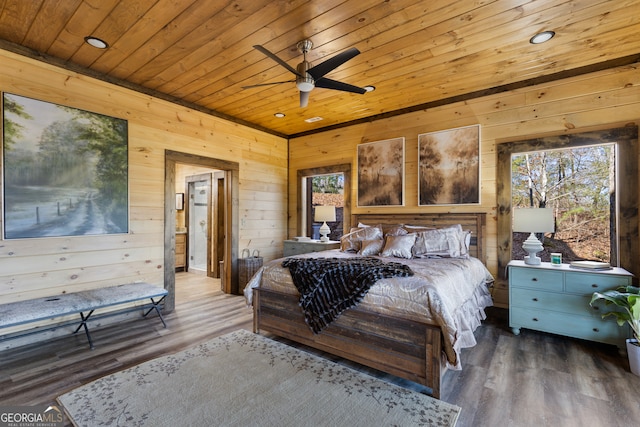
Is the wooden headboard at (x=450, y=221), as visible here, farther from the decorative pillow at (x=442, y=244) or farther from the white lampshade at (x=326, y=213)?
the white lampshade at (x=326, y=213)

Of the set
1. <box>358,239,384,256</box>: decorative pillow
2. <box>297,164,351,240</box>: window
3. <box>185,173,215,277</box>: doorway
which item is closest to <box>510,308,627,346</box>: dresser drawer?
<box>358,239,384,256</box>: decorative pillow

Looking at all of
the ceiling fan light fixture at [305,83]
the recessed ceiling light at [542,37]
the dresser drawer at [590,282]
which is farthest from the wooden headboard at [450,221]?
the ceiling fan light fixture at [305,83]

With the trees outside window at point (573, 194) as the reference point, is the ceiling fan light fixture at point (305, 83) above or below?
above

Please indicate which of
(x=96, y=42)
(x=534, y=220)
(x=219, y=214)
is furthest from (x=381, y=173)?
(x=96, y=42)

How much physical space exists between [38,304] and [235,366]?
2.00 metres

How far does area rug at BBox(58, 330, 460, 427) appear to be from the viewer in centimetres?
191

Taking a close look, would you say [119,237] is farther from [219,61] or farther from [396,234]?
[396,234]

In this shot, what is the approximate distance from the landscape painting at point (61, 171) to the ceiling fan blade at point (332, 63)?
255 centimetres

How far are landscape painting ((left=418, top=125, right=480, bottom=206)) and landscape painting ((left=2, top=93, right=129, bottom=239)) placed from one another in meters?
3.97

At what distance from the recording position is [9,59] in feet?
9.64

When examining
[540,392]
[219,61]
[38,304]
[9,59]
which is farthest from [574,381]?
[9,59]

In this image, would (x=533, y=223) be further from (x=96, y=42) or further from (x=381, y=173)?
(x=96, y=42)

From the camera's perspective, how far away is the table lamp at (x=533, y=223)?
10.5ft

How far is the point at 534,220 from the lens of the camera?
3.26m
